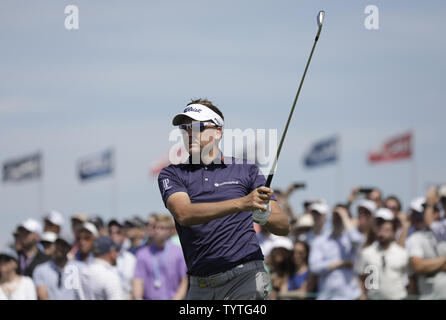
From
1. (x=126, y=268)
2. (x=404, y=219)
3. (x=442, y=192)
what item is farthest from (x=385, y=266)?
(x=126, y=268)

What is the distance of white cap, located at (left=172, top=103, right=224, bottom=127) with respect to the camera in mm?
6836

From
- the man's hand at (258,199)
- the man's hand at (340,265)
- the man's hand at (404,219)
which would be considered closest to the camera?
the man's hand at (258,199)

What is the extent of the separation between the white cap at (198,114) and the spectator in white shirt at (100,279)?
5.43 metres

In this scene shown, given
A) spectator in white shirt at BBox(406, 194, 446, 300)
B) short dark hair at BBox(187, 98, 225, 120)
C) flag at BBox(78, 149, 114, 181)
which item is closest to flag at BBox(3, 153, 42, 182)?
flag at BBox(78, 149, 114, 181)

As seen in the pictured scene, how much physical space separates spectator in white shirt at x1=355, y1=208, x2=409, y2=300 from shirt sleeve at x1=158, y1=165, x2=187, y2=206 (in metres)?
5.68

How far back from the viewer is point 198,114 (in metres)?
6.84

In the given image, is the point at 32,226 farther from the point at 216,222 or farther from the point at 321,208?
the point at 216,222

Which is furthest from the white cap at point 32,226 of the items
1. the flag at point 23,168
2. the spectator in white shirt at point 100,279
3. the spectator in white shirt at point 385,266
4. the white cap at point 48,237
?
the flag at point 23,168

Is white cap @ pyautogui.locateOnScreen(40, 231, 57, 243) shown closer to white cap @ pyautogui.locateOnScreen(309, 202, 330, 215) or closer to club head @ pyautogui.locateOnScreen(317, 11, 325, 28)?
white cap @ pyautogui.locateOnScreen(309, 202, 330, 215)

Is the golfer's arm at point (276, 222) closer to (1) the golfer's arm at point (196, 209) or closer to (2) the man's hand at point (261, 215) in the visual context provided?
(2) the man's hand at point (261, 215)

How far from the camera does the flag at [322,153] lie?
33.2m
